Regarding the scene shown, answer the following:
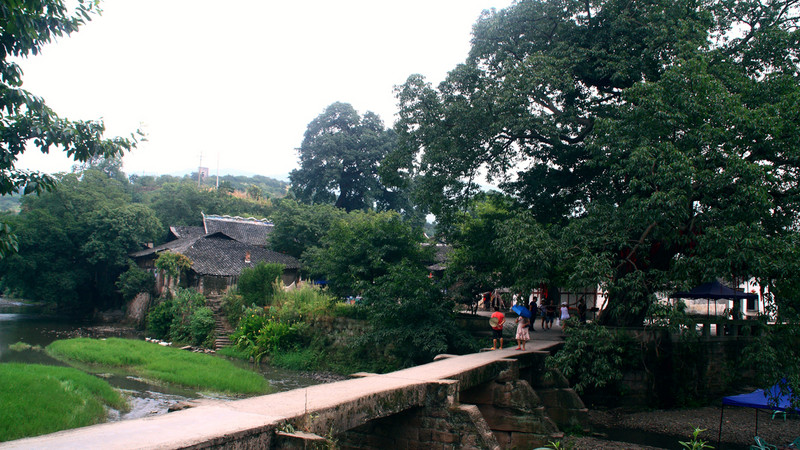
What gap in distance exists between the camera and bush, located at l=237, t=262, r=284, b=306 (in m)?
24.6

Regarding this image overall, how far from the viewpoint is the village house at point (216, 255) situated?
91.0ft

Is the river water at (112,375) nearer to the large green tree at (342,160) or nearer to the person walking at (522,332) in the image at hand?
the person walking at (522,332)

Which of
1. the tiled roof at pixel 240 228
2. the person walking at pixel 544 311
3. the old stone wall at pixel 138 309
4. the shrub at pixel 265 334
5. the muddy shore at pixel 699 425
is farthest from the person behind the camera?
the tiled roof at pixel 240 228

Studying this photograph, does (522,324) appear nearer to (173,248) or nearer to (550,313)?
(550,313)

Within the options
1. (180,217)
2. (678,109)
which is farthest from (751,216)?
(180,217)

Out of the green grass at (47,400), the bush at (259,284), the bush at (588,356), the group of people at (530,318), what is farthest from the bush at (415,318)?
the bush at (259,284)

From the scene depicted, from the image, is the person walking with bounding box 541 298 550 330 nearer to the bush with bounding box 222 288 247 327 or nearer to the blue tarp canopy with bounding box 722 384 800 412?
the blue tarp canopy with bounding box 722 384 800 412

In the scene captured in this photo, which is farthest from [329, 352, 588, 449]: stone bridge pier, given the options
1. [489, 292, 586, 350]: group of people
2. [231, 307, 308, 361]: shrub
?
[231, 307, 308, 361]: shrub

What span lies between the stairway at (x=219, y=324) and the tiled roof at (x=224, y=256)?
218cm

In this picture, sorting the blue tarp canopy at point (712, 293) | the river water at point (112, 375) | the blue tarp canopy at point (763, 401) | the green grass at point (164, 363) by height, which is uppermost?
the blue tarp canopy at point (712, 293)

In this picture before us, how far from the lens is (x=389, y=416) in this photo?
7652 mm

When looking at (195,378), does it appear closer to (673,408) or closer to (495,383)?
(495,383)

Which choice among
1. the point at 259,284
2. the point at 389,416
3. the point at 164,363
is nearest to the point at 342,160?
the point at 259,284

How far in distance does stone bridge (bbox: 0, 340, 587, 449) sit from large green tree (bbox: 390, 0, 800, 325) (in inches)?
110
